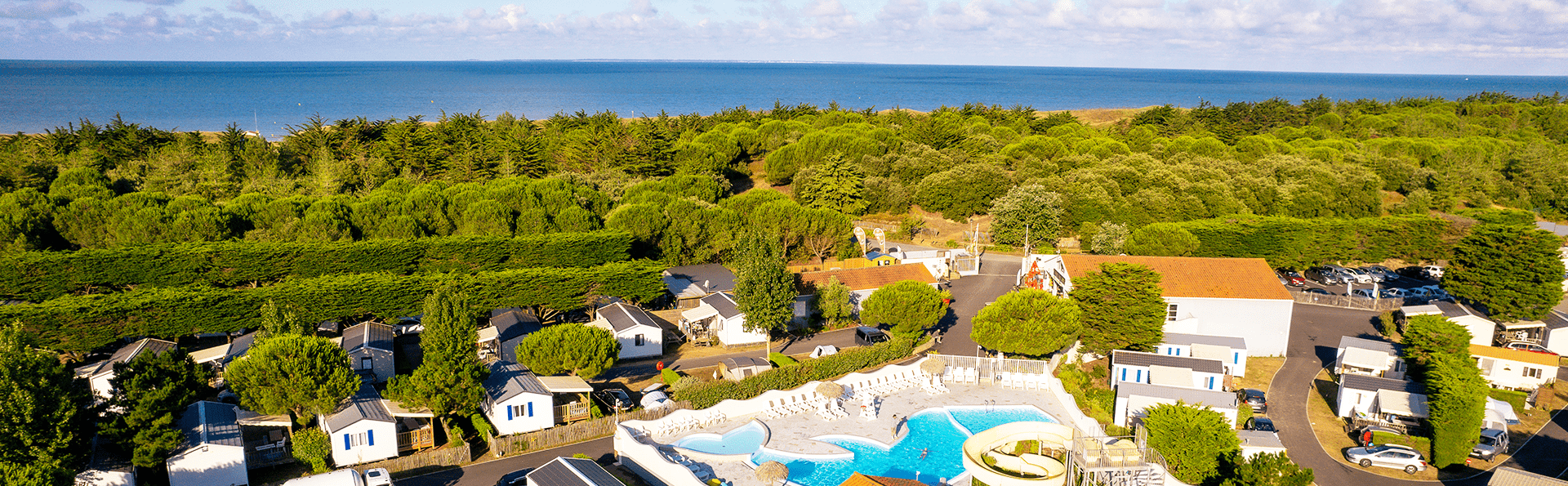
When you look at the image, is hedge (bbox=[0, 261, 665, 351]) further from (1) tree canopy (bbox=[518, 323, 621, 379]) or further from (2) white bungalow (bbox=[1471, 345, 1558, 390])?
(2) white bungalow (bbox=[1471, 345, 1558, 390])

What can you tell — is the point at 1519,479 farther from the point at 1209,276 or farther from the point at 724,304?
the point at 724,304

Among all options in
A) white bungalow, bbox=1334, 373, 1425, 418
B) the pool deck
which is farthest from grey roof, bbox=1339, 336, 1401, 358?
the pool deck

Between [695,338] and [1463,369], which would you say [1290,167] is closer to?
[1463,369]

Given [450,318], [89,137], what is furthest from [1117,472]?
[89,137]

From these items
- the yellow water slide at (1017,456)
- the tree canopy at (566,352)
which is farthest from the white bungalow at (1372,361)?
the tree canopy at (566,352)

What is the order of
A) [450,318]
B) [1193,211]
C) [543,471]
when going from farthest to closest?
[1193,211] < [450,318] < [543,471]
